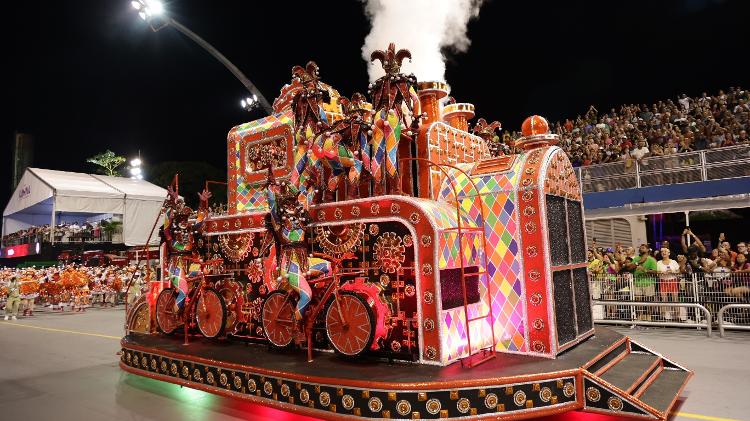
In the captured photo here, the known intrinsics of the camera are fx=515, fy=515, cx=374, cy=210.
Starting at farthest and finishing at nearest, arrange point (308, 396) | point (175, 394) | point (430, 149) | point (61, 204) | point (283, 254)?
point (61, 204), point (175, 394), point (430, 149), point (283, 254), point (308, 396)

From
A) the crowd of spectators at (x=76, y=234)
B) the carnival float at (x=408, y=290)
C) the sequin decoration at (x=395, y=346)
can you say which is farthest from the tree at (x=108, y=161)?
the sequin decoration at (x=395, y=346)

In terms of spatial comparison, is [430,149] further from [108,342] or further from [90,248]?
[90,248]

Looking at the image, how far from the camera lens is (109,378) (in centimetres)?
769

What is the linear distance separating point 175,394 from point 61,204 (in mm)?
24839

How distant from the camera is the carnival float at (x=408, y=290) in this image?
174 inches

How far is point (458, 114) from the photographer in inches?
283

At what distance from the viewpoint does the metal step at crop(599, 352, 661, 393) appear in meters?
4.69

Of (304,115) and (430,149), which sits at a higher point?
(304,115)

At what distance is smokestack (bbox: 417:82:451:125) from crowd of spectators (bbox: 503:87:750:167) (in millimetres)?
10597

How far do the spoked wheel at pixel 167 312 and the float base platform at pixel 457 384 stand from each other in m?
1.86

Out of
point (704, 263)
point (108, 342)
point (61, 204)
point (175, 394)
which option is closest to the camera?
point (175, 394)

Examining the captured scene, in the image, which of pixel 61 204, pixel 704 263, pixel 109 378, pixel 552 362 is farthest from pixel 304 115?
pixel 61 204

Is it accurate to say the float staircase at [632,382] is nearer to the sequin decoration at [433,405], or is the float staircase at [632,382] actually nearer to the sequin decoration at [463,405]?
the sequin decoration at [463,405]

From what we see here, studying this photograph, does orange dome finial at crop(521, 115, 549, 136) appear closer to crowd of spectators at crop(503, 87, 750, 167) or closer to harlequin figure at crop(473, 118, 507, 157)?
harlequin figure at crop(473, 118, 507, 157)
